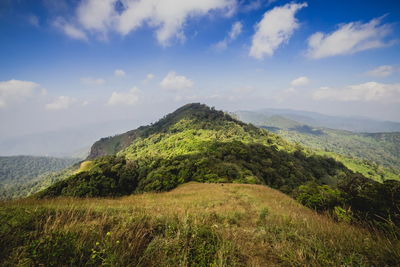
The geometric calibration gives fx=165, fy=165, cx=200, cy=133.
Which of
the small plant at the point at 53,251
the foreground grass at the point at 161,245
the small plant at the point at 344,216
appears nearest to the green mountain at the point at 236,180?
the small plant at the point at 344,216

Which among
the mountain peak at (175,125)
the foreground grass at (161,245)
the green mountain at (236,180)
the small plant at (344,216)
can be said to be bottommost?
the green mountain at (236,180)

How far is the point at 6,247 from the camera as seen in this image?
2.56 meters

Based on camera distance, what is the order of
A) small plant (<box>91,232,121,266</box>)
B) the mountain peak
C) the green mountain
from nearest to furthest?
small plant (<box>91,232,121,266</box>)
the green mountain
the mountain peak

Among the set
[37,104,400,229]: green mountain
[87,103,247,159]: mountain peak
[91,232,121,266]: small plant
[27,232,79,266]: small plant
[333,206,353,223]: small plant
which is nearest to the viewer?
[27,232,79,266]: small plant

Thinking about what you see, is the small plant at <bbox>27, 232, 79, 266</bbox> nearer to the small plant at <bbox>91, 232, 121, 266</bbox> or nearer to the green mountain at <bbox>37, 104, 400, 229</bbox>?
the small plant at <bbox>91, 232, 121, 266</bbox>

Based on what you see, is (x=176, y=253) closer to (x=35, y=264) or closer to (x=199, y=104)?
(x=35, y=264)

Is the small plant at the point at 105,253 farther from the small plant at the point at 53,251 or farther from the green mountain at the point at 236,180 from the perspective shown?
the green mountain at the point at 236,180

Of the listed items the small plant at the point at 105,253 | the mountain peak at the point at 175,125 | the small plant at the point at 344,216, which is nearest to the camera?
the small plant at the point at 105,253

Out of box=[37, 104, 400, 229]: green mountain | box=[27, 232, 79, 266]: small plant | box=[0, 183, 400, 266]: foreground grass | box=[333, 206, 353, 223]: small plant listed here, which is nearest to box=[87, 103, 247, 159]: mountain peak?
box=[37, 104, 400, 229]: green mountain

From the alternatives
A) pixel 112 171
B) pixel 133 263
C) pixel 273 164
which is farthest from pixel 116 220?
pixel 273 164

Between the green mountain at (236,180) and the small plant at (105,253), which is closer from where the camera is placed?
the small plant at (105,253)

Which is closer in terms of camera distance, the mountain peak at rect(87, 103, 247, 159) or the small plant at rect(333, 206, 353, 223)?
the small plant at rect(333, 206, 353, 223)

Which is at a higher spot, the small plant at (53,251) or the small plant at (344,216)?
the small plant at (53,251)

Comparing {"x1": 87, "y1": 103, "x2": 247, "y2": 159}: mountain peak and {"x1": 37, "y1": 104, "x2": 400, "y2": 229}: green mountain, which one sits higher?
{"x1": 87, "y1": 103, "x2": 247, "y2": 159}: mountain peak
